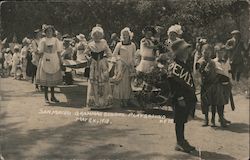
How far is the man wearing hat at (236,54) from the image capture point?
6574 mm

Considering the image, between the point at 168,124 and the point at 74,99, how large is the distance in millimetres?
2441

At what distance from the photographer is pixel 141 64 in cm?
870

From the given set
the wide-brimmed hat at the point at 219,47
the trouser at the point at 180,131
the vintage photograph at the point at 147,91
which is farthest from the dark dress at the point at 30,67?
the trouser at the point at 180,131

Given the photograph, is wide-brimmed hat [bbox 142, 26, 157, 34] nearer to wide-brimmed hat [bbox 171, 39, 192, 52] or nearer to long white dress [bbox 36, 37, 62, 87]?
wide-brimmed hat [bbox 171, 39, 192, 52]

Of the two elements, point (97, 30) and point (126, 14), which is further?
point (97, 30)

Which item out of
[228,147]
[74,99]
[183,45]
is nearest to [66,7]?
[183,45]

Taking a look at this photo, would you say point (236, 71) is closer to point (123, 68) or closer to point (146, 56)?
point (146, 56)

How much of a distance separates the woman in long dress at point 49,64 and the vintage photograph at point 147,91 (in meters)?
0.42

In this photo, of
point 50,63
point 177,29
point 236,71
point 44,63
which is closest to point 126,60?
point 50,63

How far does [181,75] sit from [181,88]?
0.52 ft

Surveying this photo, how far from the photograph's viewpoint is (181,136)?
21.3 feet

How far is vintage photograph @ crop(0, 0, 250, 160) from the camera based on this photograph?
6.43 metres

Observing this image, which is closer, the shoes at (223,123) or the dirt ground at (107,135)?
the dirt ground at (107,135)

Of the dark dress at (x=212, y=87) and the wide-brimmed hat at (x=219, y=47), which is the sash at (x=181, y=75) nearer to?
the dark dress at (x=212, y=87)
